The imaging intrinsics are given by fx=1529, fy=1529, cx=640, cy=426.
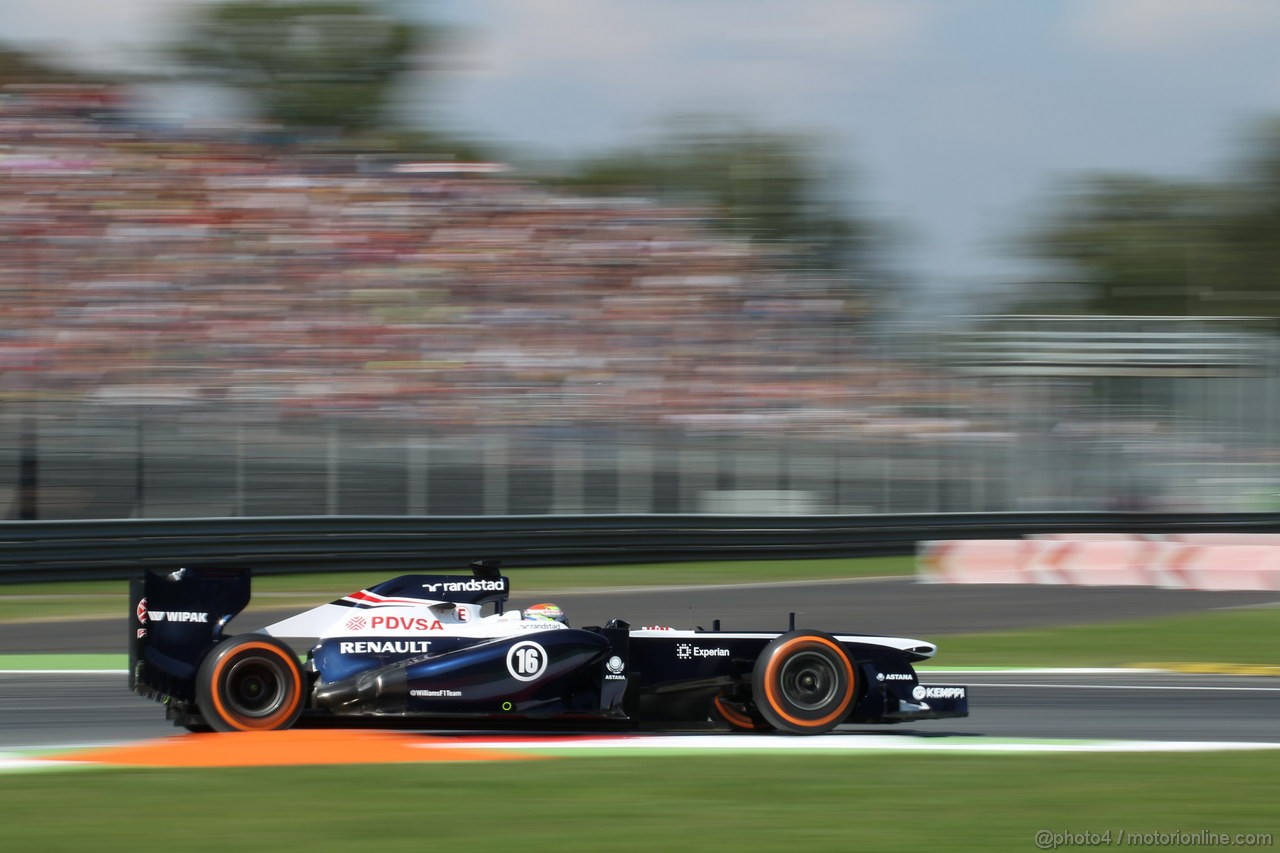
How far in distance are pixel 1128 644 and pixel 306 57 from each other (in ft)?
71.5

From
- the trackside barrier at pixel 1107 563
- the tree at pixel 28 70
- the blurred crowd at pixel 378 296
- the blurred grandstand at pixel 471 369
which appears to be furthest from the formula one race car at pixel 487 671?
the tree at pixel 28 70

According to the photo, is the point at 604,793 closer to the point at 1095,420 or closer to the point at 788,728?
the point at 788,728

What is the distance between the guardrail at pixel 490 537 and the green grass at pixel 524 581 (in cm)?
9

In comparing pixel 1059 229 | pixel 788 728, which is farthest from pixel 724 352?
pixel 1059 229

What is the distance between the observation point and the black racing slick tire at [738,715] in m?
6.12

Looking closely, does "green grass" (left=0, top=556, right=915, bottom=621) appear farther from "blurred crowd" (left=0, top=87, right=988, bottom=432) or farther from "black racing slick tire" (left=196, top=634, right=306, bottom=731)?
"black racing slick tire" (left=196, top=634, right=306, bottom=731)

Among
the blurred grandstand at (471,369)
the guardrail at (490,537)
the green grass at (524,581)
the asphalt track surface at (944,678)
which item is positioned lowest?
the asphalt track surface at (944,678)

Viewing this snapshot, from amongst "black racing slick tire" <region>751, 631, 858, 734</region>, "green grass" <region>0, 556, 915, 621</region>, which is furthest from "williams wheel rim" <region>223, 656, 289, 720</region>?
"green grass" <region>0, 556, 915, 621</region>

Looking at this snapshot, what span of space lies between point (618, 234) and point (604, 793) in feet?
46.2

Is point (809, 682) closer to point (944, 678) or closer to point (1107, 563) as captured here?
point (944, 678)

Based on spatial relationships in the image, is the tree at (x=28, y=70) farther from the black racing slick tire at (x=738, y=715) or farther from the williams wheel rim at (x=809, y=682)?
the williams wheel rim at (x=809, y=682)

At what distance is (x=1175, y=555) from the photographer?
13.8m

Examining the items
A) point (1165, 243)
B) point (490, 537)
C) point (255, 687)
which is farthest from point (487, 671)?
point (1165, 243)

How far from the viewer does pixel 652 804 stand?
475cm
